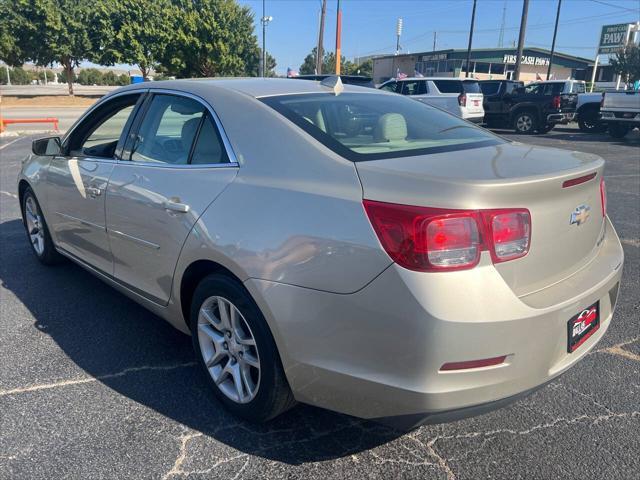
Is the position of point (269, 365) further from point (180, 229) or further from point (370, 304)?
point (180, 229)

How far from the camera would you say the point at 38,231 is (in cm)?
479

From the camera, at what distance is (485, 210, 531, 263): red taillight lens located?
6.35ft

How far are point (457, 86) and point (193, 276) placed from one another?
16548mm

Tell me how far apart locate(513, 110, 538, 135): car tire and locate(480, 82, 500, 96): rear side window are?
1.29 meters

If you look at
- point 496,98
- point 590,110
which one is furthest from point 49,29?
point 590,110

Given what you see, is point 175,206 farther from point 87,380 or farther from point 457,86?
point 457,86

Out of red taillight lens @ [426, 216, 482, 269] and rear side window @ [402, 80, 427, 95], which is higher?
rear side window @ [402, 80, 427, 95]

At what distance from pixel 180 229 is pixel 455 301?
147cm

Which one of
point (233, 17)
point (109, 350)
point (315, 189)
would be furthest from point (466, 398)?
point (233, 17)

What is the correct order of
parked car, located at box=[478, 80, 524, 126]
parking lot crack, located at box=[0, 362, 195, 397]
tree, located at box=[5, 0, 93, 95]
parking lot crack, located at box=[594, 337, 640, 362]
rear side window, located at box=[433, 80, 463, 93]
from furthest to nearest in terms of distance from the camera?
tree, located at box=[5, 0, 93, 95] < parked car, located at box=[478, 80, 524, 126] < rear side window, located at box=[433, 80, 463, 93] < parking lot crack, located at box=[594, 337, 640, 362] < parking lot crack, located at box=[0, 362, 195, 397]

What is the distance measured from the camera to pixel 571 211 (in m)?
2.24

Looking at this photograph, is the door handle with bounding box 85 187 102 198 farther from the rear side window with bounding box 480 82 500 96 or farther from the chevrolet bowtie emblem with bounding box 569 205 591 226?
the rear side window with bounding box 480 82 500 96

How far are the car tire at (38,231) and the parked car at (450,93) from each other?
1372 centimetres

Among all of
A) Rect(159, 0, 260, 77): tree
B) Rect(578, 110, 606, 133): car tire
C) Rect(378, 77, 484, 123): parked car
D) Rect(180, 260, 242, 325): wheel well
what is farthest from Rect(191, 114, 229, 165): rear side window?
Rect(159, 0, 260, 77): tree
